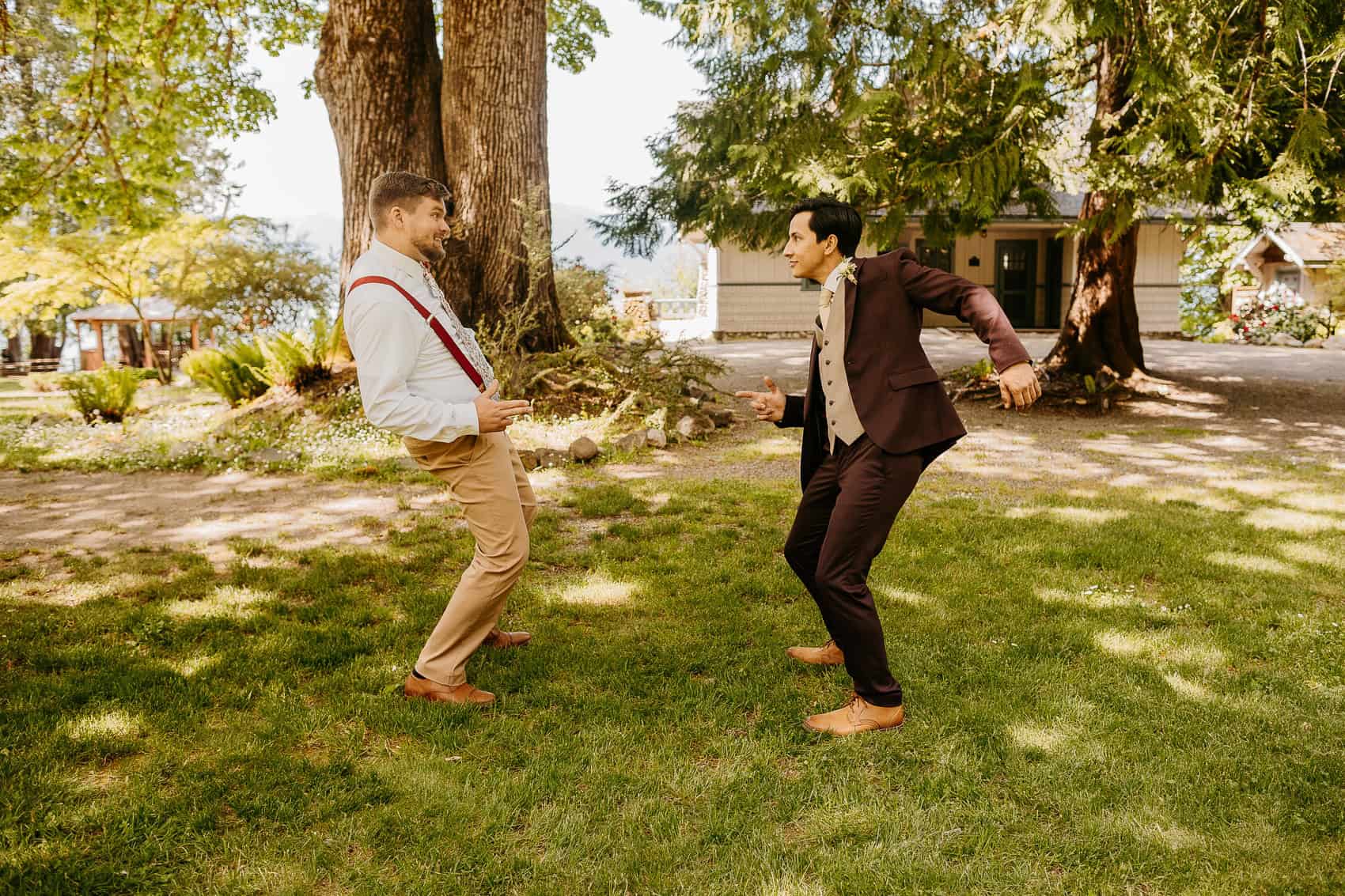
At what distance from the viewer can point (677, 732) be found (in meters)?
3.56

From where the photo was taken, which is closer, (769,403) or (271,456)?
(769,403)

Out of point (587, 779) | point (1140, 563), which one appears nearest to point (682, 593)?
point (587, 779)

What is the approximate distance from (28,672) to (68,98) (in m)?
8.13

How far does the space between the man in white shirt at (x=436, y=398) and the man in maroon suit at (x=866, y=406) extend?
1.26 m

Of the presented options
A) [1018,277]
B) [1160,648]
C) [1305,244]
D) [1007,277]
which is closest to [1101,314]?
[1160,648]

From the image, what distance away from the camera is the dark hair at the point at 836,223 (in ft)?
11.4

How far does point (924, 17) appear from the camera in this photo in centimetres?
926

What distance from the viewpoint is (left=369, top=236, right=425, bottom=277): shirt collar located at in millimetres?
3438

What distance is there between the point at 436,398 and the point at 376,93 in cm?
794

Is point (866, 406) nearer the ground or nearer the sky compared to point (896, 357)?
nearer the ground

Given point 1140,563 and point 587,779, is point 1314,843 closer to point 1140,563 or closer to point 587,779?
point 587,779

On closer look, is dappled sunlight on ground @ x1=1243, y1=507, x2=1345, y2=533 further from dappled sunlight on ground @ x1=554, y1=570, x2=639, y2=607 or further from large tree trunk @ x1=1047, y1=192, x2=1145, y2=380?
large tree trunk @ x1=1047, y1=192, x2=1145, y2=380

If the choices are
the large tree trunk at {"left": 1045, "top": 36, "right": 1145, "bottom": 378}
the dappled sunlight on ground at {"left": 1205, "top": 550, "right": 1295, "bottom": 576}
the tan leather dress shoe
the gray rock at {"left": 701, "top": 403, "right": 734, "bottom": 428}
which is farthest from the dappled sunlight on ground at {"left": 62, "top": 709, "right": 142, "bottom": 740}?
the large tree trunk at {"left": 1045, "top": 36, "right": 1145, "bottom": 378}

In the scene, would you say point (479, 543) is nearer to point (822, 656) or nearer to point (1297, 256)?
point (822, 656)
